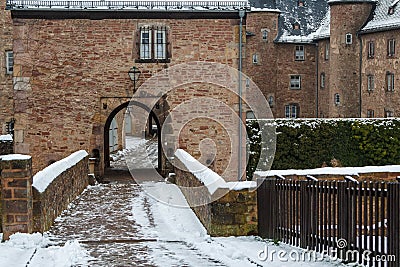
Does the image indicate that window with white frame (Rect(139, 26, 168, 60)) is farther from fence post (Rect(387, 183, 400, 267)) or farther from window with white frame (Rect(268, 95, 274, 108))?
A: window with white frame (Rect(268, 95, 274, 108))

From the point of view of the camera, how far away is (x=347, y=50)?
3878 centimetres

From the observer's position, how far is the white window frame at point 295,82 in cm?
4553

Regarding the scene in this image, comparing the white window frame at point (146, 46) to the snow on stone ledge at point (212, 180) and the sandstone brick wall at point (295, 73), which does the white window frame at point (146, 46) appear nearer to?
the snow on stone ledge at point (212, 180)

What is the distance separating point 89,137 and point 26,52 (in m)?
3.13

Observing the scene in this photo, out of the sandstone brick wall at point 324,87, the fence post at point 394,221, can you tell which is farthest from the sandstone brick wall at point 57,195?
the sandstone brick wall at point 324,87

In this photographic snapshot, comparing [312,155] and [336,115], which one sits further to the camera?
[336,115]

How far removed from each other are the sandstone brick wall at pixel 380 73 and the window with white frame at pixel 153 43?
16.9 m

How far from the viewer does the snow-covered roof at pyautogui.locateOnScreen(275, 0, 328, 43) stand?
4494cm

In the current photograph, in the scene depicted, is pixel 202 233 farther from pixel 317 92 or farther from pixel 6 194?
pixel 317 92

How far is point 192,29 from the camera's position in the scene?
20797 millimetres

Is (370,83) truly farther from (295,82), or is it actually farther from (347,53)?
(295,82)

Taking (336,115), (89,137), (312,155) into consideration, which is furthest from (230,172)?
(336,115)

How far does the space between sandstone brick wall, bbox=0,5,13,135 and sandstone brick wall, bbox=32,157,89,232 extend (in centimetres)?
1619

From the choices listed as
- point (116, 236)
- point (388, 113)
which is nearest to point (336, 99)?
point (388, 113)
